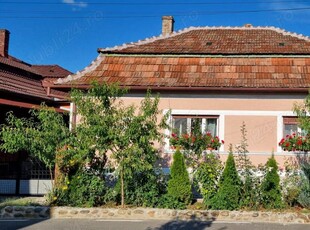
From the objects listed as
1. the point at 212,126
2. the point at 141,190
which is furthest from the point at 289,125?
the point at 141,190

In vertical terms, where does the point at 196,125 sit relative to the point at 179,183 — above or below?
above

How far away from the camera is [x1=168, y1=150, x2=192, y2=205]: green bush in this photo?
1022cm

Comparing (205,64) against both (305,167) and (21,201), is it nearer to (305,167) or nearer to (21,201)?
(305,167)

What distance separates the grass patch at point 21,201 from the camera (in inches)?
408

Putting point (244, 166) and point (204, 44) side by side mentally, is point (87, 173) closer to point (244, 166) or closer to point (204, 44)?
point (244, 166)

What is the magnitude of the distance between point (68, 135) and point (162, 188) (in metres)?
2.75

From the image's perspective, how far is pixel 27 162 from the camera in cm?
1223

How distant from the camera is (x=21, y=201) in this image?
1096 centimetres

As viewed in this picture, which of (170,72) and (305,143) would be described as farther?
(170,72)

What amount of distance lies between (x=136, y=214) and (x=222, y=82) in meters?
5.31

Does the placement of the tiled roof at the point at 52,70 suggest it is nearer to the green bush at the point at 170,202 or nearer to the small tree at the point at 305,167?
the green bush at the point at 170,202

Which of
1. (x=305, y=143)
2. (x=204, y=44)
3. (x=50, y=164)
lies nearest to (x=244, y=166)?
(x=305, y=143)

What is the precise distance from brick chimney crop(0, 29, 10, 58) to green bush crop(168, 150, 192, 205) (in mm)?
14136

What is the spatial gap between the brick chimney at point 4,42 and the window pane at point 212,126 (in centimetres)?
1284
